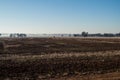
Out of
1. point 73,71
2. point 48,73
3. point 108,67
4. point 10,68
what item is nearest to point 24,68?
point 10,68

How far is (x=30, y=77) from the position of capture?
15727mm

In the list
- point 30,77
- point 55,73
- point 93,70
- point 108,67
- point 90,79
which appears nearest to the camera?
point 90,79

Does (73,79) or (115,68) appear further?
(115,68)

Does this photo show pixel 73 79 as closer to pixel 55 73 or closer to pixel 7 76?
pixel 55 73

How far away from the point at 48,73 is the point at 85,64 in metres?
4.68

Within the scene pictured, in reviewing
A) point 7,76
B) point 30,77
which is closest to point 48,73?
point 30,77

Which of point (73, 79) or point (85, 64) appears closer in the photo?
point (73, 79)

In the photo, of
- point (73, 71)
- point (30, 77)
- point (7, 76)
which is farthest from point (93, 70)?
point (7, 76)

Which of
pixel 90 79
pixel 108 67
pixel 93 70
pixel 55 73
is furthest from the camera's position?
pixel 108 67

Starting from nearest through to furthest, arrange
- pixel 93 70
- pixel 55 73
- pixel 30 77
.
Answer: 1. pixel 30 77
2. pixel 55 73
3. pixel 93 70

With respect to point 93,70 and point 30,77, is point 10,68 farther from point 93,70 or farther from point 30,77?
point 93,70

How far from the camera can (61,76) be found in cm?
1598

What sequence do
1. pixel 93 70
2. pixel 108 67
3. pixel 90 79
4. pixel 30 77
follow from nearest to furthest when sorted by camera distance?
pixel 90 79, pixel 30 77, pixel 93 70, pixel 108 67

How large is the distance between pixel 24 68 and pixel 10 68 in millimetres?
1087
